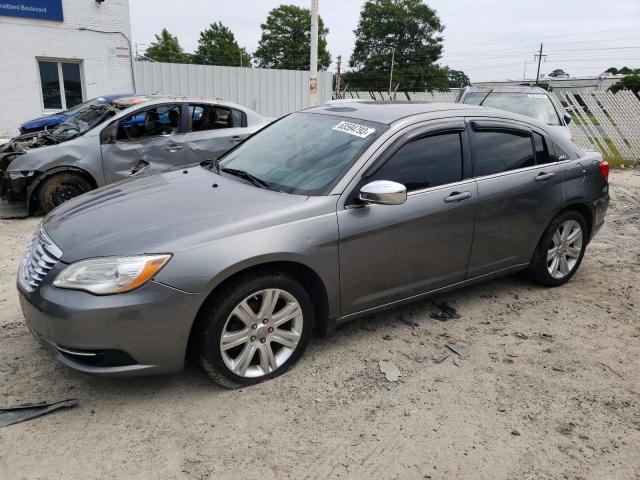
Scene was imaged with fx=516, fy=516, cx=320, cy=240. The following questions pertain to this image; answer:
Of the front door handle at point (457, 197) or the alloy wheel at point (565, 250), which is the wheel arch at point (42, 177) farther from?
the alloy wheel at point (565, 250)

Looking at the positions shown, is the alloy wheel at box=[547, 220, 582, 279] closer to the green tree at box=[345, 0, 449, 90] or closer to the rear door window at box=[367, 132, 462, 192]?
the rear door window at box=[367, 132, 462, 192]

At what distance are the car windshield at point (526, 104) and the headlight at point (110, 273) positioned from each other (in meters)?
7.41

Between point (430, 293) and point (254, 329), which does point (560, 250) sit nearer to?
point (430, 293)

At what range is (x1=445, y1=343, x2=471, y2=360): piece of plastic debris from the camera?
11.6 ft

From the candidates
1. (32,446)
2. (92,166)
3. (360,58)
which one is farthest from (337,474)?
(360,58)

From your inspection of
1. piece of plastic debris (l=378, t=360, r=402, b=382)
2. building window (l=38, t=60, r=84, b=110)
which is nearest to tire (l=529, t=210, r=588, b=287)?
piece of plastic debris (l=378, t=360, r=402, b=382)

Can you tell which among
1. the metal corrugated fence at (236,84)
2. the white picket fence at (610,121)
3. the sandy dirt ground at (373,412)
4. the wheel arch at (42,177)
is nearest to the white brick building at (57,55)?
the metal corrugated fence at (236,84)

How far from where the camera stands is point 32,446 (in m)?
2.54

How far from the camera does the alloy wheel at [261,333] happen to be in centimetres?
290

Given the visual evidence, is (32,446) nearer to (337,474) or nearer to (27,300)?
(27,300)

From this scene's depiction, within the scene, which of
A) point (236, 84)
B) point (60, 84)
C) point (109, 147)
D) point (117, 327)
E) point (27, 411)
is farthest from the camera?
point (236, 84)

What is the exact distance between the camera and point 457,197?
369 cm

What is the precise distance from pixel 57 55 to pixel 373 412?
48.5 feet

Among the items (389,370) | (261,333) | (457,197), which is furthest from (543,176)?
(261,333)
